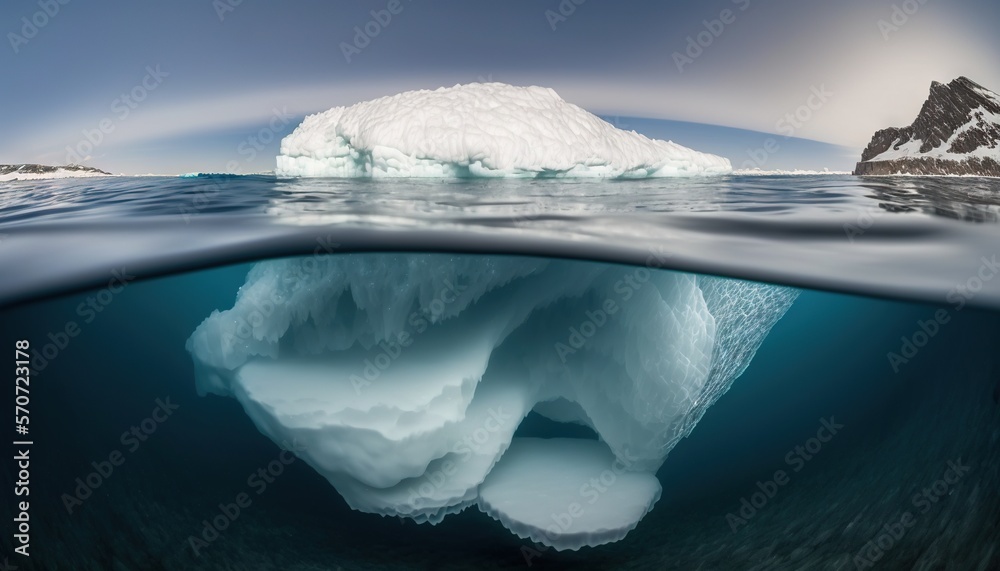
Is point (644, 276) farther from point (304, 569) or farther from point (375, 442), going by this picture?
point (304, 569)

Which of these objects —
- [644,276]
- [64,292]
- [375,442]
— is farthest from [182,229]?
[644,276]

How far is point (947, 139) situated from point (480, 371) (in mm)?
14971

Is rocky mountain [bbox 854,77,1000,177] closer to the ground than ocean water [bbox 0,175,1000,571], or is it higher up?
A: higher up

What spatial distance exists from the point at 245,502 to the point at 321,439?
2856mm

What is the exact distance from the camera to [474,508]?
793cm

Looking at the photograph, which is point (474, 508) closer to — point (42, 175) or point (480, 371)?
point (480, 371)

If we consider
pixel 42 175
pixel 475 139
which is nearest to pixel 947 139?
pixel 475 139

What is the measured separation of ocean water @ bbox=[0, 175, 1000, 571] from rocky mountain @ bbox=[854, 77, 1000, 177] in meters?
3.89

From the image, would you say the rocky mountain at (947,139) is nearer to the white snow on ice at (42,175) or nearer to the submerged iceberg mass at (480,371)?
the submerged iceberg mass at (480,371)

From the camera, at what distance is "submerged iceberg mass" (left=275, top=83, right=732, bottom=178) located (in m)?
12.6

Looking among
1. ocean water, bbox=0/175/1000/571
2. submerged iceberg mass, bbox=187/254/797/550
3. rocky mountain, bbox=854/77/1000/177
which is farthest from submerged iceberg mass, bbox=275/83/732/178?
submerged iceberg mass, bbox=187/254/797/550

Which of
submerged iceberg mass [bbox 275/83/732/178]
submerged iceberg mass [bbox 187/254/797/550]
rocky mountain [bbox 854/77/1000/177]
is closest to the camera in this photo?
submerged iceberg mass [bbox 187/254/797/550]

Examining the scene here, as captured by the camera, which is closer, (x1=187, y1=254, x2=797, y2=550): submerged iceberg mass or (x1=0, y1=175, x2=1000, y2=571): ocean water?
(x1=0, y1=175, x2=1000, y2=571): ocean water

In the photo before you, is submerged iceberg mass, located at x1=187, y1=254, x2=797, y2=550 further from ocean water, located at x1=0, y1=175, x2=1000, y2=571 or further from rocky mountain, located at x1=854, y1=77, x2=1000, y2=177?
rocky mountain, located at x1=854, y1=77, x2=1000, y2=177
